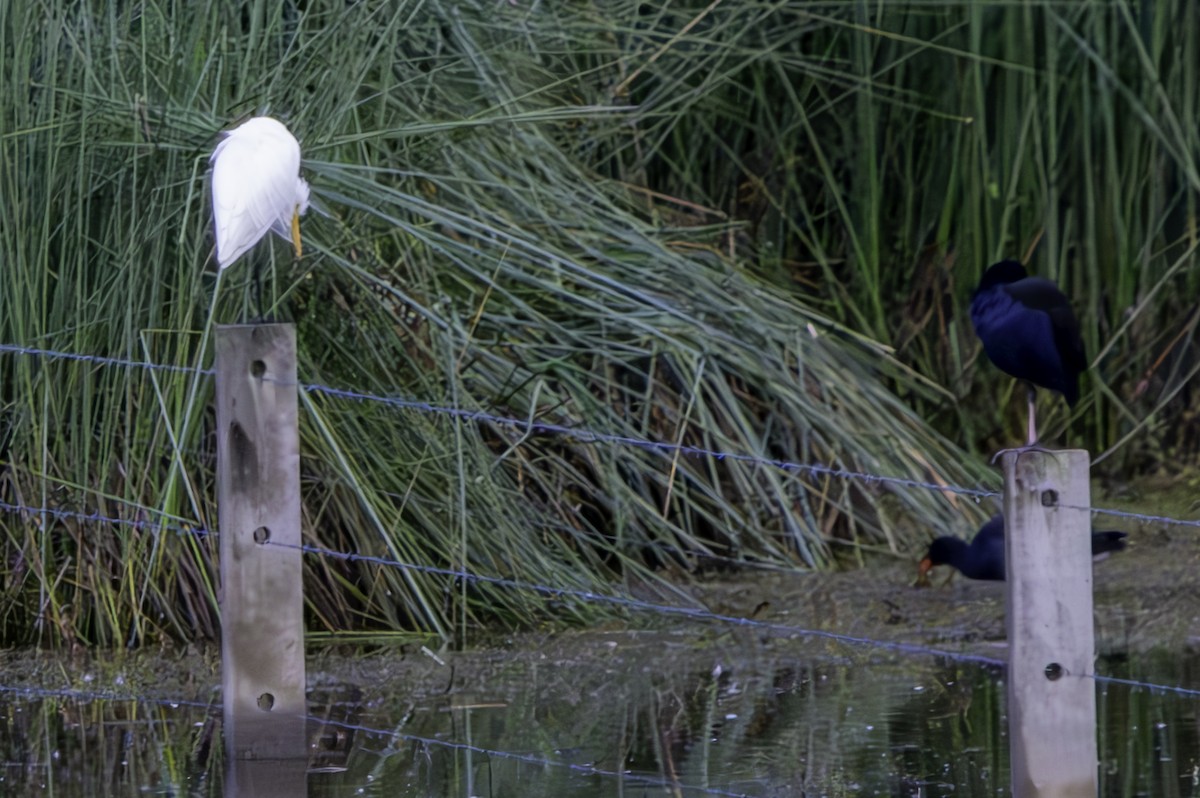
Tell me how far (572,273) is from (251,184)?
1.53 meters

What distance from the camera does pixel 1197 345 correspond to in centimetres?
656

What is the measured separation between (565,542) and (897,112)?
2.22 meters

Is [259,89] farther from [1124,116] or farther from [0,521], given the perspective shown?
[1124,116]

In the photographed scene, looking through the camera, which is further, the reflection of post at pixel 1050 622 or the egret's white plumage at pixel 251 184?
the egret's white plumage at pixel 251 184

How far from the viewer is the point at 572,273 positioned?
5508mm

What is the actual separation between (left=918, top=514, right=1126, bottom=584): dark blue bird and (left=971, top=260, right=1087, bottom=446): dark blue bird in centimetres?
136

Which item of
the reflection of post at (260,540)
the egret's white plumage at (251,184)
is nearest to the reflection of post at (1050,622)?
the reflection of post at (260,540)

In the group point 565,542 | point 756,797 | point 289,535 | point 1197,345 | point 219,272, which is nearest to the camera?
point 289,535

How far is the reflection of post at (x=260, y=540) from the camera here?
3434 millimetres

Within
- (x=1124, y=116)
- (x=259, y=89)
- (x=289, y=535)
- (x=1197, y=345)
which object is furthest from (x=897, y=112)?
(x=289, y=535)

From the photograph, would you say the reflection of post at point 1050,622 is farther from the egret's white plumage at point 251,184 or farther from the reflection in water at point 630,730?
the egret's white plumage at point 251,184

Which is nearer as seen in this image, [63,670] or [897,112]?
[63,670]

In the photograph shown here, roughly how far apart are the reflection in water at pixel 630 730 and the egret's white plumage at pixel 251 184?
3.70 ft

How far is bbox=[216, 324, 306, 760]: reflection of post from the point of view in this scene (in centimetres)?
343
